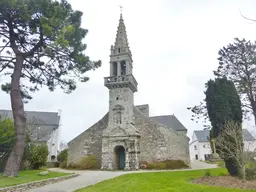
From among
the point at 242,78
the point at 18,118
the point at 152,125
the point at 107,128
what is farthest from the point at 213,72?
the point at 18,118

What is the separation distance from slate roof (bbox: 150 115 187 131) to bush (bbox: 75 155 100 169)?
18409mm

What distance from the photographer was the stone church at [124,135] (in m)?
24.4

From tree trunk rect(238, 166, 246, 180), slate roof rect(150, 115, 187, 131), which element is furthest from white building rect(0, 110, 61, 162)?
tree trunk rect(238, 166, 246, 180)

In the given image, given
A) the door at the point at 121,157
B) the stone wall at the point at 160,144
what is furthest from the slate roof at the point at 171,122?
the door at the point at 121,157

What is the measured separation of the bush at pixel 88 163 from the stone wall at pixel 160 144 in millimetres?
5417

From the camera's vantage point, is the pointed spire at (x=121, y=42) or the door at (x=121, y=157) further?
the pointed spire at (x=121, y=42)

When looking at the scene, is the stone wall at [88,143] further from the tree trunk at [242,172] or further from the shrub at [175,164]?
the tree trunk at [242,172]

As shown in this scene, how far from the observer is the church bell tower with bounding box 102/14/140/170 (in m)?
24.1

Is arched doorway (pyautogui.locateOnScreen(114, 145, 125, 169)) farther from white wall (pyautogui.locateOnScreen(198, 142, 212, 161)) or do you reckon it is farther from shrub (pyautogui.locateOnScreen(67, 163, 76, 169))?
white wall (pyautogui.locateOnScreen(198, 142, 212, 161))

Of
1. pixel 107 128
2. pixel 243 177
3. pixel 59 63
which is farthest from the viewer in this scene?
pixel 107 128

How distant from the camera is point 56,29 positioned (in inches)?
611

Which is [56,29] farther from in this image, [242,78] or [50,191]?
[242,78]

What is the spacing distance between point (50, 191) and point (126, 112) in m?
15.7

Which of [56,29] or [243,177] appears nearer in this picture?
[243,177]
